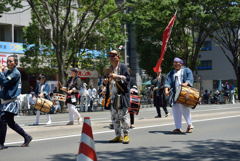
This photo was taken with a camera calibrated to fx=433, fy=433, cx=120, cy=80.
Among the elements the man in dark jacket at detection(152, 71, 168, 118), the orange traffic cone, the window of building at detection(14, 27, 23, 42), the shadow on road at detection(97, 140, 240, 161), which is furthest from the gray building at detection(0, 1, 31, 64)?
the orange traffic cone

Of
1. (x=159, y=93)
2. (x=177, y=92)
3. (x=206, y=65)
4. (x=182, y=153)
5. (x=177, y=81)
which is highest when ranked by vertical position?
(x=206, y=65)

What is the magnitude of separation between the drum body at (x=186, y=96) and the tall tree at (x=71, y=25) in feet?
47.5

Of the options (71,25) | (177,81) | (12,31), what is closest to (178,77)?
(177,81)

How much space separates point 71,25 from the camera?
106 ft

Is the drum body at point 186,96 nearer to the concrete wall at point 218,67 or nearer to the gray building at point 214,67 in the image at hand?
the gray building at point 214,67

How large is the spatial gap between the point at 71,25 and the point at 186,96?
23.2m

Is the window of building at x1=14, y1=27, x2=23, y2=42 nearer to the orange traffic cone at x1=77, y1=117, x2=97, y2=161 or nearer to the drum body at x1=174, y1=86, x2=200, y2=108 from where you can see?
the drum body at x1=174, y1=86, x2=200, y2=108

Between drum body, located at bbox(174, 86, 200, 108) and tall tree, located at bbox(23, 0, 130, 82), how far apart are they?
14484mm

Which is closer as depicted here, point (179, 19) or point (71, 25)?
point (179, 19)

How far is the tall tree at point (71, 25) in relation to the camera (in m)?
24.4

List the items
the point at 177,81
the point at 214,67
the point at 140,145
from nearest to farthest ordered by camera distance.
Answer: the point at 140,145
the point at 177,81
the point at 214,67

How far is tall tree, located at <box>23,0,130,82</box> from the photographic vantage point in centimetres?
2436

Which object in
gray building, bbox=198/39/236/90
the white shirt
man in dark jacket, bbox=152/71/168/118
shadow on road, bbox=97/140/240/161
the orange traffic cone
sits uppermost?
gray building, bbox=198/39/236/90

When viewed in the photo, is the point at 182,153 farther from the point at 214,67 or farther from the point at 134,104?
the point at 214,67
